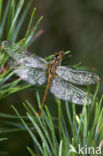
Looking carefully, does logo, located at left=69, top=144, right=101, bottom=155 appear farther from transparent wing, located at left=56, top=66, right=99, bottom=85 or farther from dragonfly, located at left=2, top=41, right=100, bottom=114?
transparent wing, located at left=56, top=66, right=99, bottom=85

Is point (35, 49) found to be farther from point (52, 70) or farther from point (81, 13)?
point (52, 70)

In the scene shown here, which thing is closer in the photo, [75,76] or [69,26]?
[75,76]

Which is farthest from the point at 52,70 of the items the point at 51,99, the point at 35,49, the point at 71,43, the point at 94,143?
the point at 71,43

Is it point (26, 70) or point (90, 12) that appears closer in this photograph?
point (26, 70)

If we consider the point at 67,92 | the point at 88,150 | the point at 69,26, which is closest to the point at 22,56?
the point at 67,92

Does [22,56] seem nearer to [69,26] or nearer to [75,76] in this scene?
[75,76]

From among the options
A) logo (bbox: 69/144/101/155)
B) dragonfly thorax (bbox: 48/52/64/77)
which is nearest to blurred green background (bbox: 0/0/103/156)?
dragonfly thorax (bbox: 48/52/64/77)

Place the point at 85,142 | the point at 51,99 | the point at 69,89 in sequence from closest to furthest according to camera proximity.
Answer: the point at 85,142, the point at 69,89, the point at 51,99
